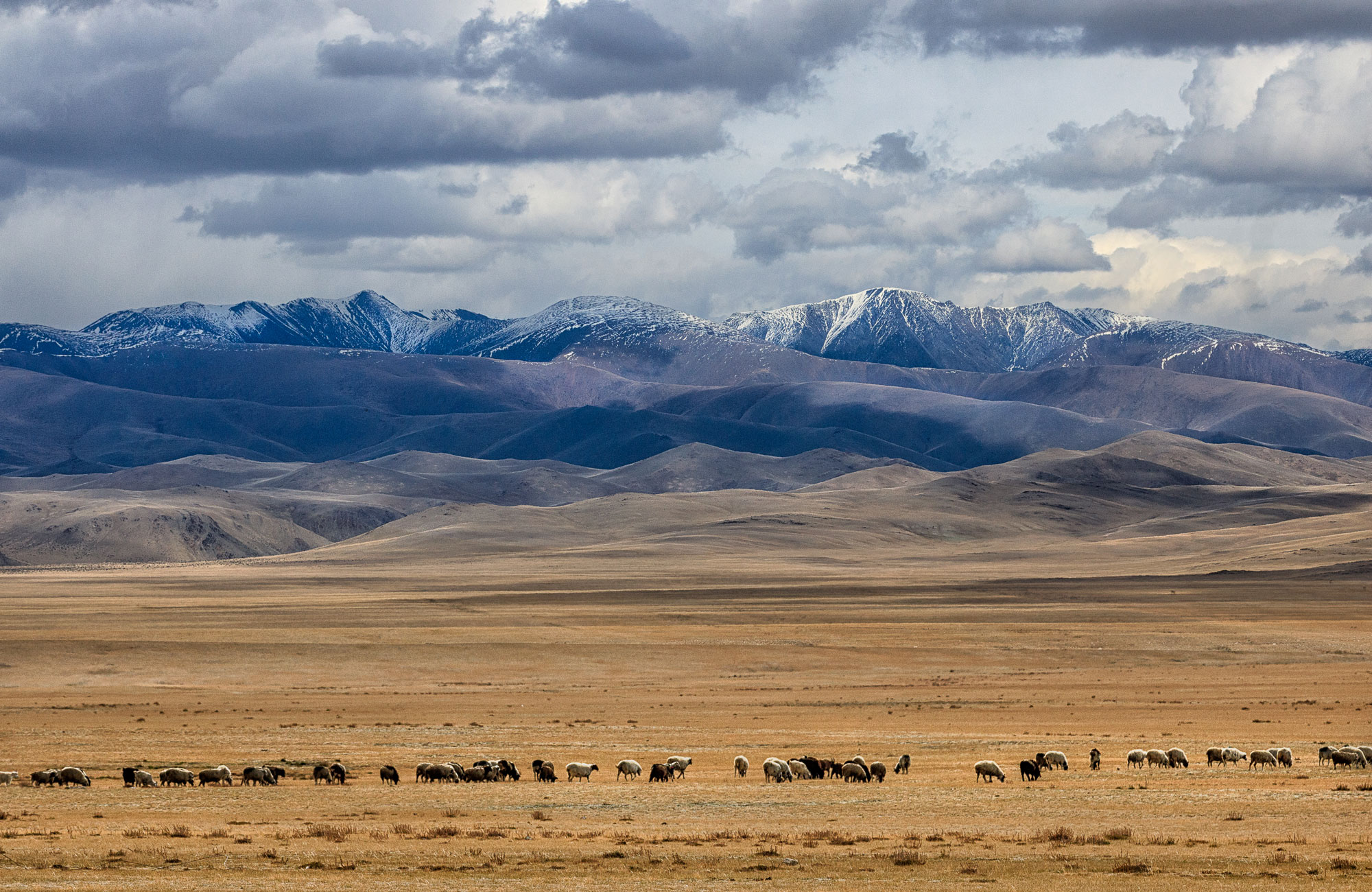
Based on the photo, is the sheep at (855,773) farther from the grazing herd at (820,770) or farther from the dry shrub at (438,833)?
the dry shrub at (438,833)

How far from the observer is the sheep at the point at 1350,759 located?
1629 inches

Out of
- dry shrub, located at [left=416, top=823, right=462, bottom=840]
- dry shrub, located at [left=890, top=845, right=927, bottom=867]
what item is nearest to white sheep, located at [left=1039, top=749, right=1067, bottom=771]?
dry shrub, located at [left=890, top=845, right=927, bottom=867]

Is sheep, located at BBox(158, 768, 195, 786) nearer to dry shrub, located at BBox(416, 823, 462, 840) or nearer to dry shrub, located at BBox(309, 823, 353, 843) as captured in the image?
dry shrub, located at BBox(309, 823, 353, 843)

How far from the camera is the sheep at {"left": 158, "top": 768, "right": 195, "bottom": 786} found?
1500 inches

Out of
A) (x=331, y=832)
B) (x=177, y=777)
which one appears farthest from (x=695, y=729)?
(x=331, y=832)

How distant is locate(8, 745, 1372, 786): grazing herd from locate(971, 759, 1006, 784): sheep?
0.03m

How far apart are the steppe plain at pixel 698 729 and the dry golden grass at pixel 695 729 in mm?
194

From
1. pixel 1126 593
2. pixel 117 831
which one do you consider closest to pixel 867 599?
pixel 1126 593

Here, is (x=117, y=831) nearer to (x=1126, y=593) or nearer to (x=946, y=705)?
(x=946, y=705)

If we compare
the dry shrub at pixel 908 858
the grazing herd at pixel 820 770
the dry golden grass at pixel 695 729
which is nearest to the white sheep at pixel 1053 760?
the dry golden grass at pixel 695 729

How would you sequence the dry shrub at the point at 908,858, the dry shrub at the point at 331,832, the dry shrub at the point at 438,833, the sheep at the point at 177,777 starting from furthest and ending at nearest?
the sheep at the point at 177,777 < the dry shrub at the point at 438,833 < the dry shrub at the point at 331,832 < the dry shrub at the point at 908,858

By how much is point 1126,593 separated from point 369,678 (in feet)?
285

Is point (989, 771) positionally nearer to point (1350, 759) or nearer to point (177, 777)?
point (1350, 759)

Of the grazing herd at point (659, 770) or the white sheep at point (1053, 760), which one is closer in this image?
the grazing herd at point (659, 770)
